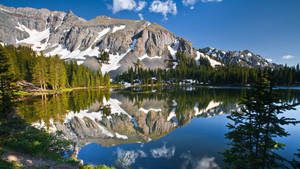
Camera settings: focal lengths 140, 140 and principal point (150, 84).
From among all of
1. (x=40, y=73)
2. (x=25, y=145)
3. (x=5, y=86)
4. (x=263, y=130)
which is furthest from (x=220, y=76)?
(x=25, y=145)

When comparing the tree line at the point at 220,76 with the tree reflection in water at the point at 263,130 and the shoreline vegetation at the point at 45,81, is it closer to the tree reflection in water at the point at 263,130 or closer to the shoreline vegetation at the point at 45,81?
the shoreline vegetation at the point at 45,81

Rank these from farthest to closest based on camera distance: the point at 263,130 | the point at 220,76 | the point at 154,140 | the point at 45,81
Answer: the point at 220,76
the point at 45,81
the point at 154,140
the point at 263,130

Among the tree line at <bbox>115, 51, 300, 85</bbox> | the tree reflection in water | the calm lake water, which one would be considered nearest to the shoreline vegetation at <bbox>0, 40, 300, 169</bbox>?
the tree line at <bbox>115, 51, 300, 85</bbox>

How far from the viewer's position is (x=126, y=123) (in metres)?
20.6

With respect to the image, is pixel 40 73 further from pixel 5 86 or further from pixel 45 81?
pixel 5 86

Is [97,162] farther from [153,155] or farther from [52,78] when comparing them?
[52,78]

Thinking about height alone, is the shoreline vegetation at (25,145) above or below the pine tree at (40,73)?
below

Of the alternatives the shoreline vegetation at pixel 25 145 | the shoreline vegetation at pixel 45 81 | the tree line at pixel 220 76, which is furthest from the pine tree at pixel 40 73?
the tree line at pixel 220 76

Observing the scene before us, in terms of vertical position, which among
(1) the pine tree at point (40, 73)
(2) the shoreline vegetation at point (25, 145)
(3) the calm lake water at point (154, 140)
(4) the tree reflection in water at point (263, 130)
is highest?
(1) the pine tree at point (40, 73)

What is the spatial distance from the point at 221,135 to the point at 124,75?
144017mm

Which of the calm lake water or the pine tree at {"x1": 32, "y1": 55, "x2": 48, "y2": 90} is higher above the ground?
the pine tree at {"x1": 32, "y1": 55, "x2": 48, "y2": 90}

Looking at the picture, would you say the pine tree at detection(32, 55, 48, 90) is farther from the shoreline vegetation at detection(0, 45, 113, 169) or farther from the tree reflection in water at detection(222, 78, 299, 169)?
the tree reflection in water at detection(222, 78, 299, 169)

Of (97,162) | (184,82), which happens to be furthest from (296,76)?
(97,162)

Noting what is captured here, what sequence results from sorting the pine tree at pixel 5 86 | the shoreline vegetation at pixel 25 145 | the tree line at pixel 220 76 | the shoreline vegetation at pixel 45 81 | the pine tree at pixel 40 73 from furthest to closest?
the tree line at pixel 220 76 < the pine tree at pixel 40 73 < the pine tree at pixel 5 86 < the shoreline vegetation at pixel 45 81 < the shoreline vegetation at pixel 25 145
